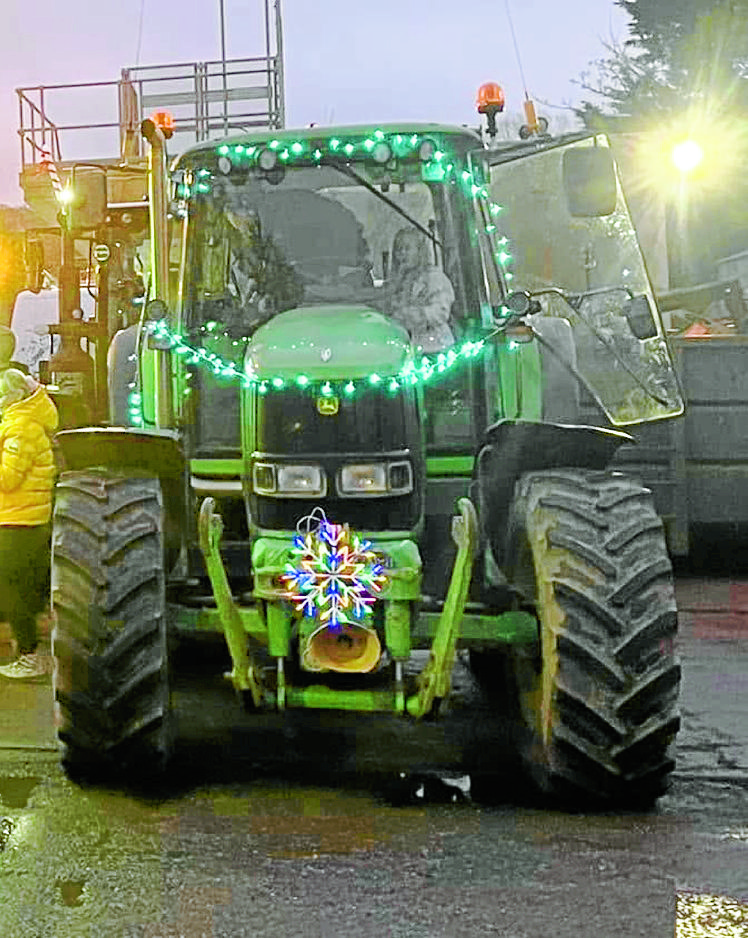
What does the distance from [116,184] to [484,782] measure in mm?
7862

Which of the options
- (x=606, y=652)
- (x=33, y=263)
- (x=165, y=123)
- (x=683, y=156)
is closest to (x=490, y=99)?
(x=165, y=123)

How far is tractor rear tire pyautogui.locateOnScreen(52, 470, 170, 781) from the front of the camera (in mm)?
5371

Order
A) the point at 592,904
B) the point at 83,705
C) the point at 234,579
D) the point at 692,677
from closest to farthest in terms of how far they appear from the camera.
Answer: the point at 592,904 < the point at 83,705 < the point at 234,579 < the point at 692,677

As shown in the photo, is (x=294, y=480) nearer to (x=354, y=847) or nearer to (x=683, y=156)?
(x=354, y=847)

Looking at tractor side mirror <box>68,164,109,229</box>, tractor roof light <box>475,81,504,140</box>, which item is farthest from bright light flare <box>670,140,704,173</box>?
tractor roof light <box>475,81,504,140</box>

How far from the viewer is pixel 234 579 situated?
5.89 metres

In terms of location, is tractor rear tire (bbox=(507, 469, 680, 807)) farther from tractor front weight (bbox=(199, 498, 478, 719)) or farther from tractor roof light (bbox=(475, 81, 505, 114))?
tractor roof light (bbox=(475, 81, 505, 114))

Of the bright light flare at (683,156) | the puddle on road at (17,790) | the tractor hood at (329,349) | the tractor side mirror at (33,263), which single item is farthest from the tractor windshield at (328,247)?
the bright light flare at (683,156)

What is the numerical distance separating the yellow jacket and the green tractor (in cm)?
121

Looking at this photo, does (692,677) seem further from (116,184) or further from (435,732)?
(116,184)

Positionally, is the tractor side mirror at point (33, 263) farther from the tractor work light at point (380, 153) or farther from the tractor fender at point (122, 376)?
the tractor work light at point (380, 153)

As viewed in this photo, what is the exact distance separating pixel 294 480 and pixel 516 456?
2.80 ft

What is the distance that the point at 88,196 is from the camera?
34.8 ft

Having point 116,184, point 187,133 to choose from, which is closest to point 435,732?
point 116,184
